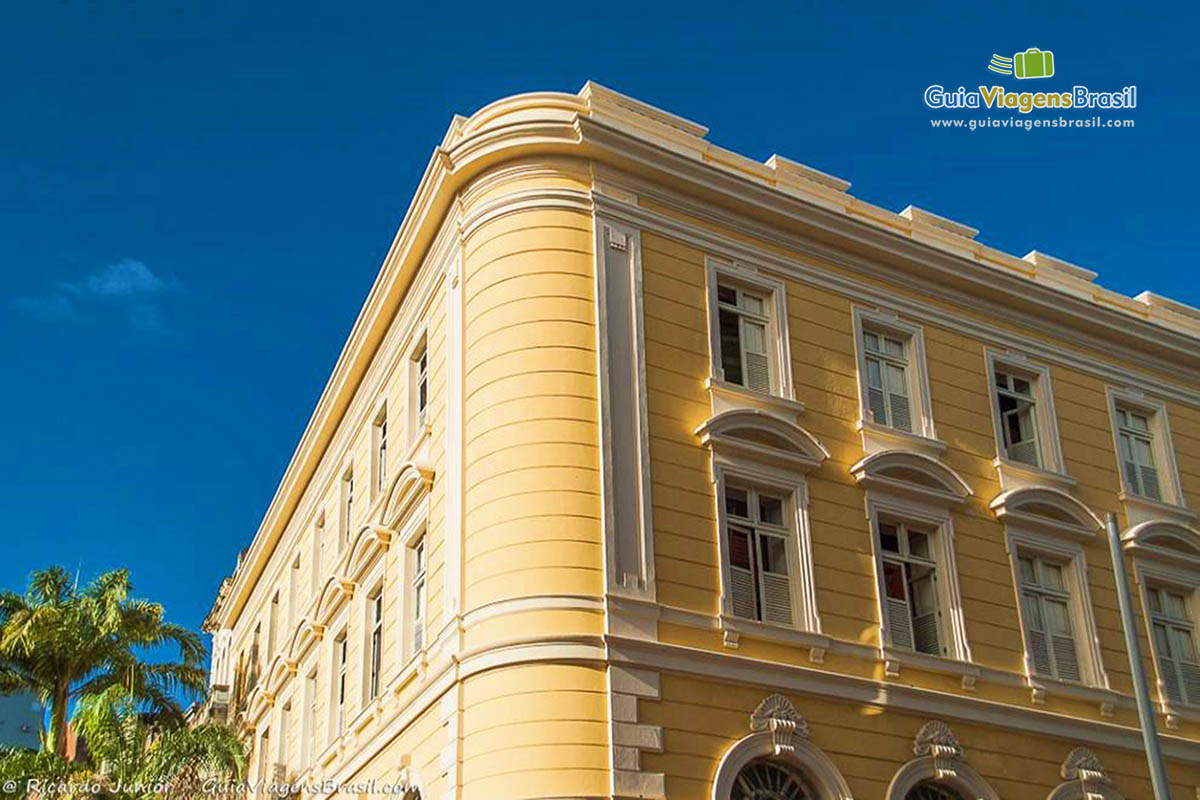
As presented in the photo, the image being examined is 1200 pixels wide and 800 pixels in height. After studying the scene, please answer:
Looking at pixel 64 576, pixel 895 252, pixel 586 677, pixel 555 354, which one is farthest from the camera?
pixel 64 576

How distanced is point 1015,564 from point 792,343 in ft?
16.3

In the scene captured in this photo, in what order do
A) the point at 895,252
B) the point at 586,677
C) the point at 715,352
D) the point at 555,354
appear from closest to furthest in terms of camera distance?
the point at 586,677 < the point at 555,354 < the point at 715,352 < the point at 895,252

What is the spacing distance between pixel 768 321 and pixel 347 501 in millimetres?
10880

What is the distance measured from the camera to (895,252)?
23188mm

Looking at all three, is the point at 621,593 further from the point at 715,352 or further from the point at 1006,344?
the point at 1006,344

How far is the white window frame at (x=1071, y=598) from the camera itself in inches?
843

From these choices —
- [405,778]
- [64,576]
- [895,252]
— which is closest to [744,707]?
[405,778]

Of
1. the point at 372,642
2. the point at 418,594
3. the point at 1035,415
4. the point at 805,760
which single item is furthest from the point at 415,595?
the point at 1035,415

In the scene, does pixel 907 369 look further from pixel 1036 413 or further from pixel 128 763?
pixel 128 763

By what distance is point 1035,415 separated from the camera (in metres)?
24.0

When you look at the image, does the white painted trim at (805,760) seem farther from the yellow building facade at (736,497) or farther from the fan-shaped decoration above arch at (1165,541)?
the fan-shaped decoration above arch at (1165,541)

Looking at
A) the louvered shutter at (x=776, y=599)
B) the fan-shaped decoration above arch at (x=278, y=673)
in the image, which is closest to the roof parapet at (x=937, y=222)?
the louvered shutter at (x=776, y=599)

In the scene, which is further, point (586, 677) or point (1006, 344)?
point (1006, 344)

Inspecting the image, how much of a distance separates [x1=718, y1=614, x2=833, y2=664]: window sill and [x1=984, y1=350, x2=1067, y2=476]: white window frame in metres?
5.45
